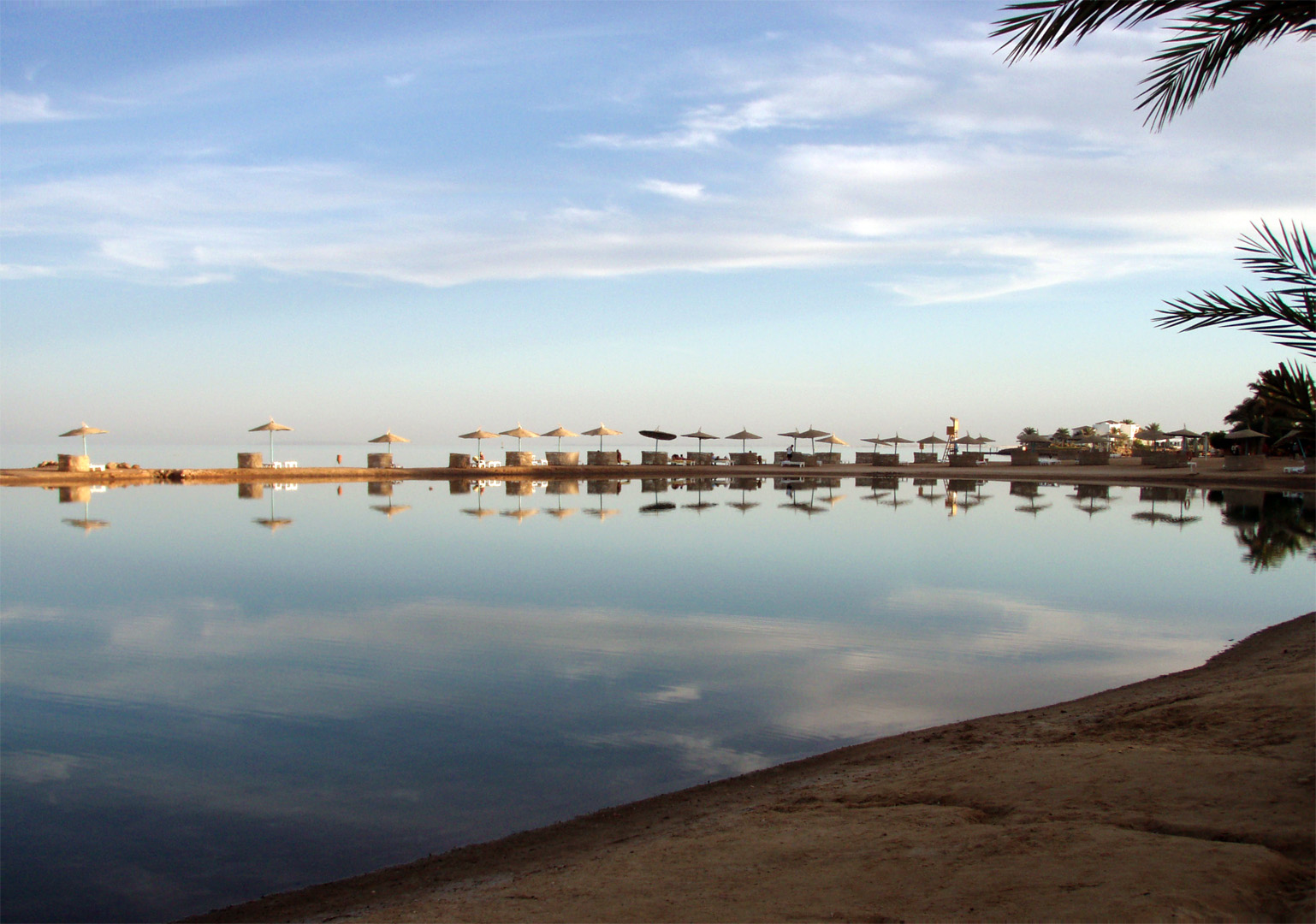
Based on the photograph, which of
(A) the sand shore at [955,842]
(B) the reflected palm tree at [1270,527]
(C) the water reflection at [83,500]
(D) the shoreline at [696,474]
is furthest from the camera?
(D) the shoreline at [696,474]

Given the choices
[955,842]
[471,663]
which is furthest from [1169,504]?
[955,842]

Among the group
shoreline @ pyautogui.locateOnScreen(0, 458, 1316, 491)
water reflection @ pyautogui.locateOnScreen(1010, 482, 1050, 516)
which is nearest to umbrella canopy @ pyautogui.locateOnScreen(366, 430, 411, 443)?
shoreline @ pyautogui.locateOnScreen(0, 458, 1316, 491)

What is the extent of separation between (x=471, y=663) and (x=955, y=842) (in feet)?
17.4

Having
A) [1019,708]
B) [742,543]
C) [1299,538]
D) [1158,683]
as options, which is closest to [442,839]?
[1019,708]

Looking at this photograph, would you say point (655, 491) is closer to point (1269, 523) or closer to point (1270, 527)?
point (1269, 523)

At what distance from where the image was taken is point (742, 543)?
55.5ft

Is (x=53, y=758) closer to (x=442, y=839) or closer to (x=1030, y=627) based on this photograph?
(x=442, y=839)

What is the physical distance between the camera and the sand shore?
3.03 meters

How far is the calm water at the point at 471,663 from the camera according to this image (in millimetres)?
4879

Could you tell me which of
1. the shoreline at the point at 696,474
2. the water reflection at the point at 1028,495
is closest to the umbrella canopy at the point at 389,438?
the shoreline at the point at 696,474

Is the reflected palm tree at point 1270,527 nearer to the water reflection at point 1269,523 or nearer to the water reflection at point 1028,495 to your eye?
the water reflection at point 1269,523

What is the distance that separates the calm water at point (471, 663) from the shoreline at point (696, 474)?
1610cm

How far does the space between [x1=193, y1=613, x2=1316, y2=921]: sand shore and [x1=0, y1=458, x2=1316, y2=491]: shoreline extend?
98.9ft

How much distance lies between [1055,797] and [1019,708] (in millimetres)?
2769
